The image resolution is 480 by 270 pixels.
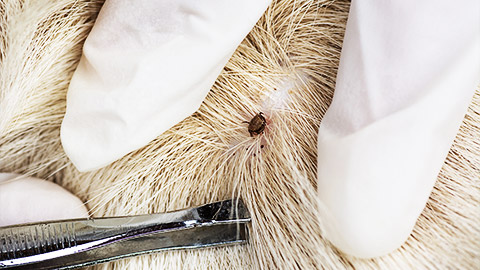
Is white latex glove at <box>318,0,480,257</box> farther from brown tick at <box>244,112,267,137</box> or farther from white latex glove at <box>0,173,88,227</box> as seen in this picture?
white latex glove at <box>0,173,88,227</box>

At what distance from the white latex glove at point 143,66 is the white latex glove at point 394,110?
108 mm

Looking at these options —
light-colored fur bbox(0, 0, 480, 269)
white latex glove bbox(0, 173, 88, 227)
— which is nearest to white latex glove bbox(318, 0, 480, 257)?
light-colored fur bbox(0, 0, 480, 269)

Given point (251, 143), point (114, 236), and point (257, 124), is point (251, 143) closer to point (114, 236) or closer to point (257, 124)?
point (257, 124)

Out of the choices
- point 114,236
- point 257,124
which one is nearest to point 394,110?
point 257,124

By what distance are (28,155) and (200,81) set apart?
249mm

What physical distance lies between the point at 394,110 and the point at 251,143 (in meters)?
0.16

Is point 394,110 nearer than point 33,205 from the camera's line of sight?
Yes

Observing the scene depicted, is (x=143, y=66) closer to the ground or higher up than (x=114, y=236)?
higher up

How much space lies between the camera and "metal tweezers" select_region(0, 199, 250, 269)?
51 centimetres

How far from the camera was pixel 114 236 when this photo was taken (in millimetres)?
521

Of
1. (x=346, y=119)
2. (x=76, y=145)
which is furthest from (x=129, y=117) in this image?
(x=346, y=119)

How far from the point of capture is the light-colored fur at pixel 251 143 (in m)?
0.50

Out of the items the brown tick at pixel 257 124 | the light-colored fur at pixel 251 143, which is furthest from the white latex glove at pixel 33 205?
the brown tick at pixel 257 124

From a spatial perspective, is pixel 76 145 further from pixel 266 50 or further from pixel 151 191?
pixel 266 50
